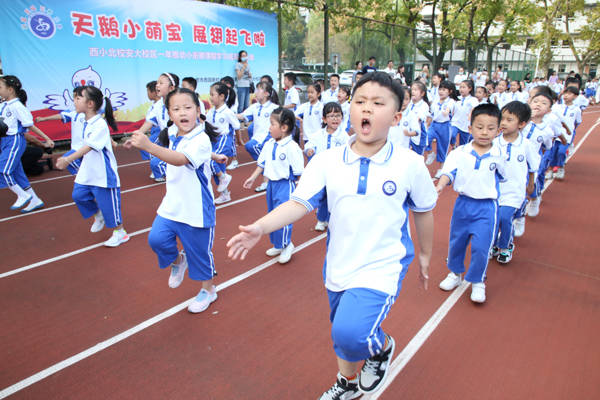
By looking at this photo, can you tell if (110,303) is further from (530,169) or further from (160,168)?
(530,169)

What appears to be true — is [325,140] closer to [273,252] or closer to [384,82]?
[273,252]

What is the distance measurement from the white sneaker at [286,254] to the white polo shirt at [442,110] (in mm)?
4851

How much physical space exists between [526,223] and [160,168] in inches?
215

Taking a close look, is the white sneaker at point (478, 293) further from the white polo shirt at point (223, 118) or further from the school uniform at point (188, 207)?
the white polo shirt at point (223, 118)

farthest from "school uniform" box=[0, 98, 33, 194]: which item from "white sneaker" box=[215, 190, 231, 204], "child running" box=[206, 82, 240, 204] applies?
"white sneaker" box=[215, 190, 231, 204]

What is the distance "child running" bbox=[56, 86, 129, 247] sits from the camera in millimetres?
4246

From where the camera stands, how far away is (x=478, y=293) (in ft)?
11.4

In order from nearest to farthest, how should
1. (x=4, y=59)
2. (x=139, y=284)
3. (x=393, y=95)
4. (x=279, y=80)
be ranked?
(x=393, y=95)
(x=139, y=284)
(x=4, y=59)
(x=279, y=80)

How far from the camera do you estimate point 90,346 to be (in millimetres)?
2904

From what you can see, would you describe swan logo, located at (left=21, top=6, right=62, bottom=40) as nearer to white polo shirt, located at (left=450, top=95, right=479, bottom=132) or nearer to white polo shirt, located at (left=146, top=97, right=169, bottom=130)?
white polo shirt, located at (left=146, top=97, right=169, bottom=130)

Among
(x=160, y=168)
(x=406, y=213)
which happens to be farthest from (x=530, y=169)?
(x=160, y=168)

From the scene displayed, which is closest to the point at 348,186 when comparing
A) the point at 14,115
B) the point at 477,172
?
the point at 477,172

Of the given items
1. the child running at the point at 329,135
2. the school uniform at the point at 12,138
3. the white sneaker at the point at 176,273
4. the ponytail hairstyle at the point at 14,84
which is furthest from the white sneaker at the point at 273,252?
the ponytail hairstyle at the point at 14,84

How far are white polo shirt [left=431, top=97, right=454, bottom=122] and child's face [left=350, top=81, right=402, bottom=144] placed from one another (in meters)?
6.20
